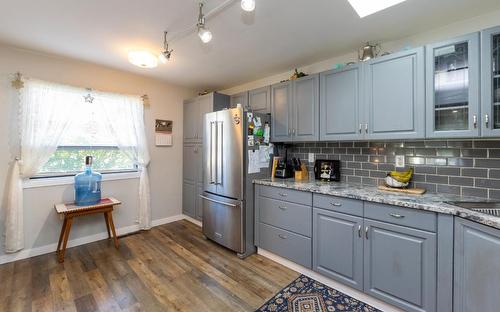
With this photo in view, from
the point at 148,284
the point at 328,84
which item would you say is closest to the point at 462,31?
the point at 328,84

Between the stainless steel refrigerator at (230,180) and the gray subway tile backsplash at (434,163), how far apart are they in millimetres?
1059

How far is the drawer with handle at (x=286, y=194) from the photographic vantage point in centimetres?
226

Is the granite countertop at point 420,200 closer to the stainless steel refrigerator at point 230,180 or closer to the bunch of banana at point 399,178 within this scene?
the bunch of banana at point 399,178

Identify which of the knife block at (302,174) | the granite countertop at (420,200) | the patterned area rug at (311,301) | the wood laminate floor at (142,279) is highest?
the knife block at (302,174)

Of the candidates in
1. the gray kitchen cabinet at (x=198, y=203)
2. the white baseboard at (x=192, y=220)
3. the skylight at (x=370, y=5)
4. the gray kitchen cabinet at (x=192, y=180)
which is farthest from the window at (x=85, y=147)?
the skylight at (x=370, y=5)

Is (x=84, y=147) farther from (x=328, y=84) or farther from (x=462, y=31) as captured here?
(x=462, y=31)

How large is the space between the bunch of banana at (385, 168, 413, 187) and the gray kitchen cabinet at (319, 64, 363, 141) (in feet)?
1.60

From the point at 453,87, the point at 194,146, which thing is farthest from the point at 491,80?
the point at 194,146

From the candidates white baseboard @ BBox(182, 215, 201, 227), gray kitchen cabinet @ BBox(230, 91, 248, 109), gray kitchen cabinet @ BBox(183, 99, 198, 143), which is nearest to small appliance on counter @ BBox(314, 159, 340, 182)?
gray kitchen cabinet @ BBox(230, 91, 248, 109)

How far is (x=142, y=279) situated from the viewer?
2.22 metres

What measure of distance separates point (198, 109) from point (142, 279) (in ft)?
8.24

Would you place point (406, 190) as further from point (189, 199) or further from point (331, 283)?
point (189, 199)

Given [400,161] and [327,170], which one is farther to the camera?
[327,170]

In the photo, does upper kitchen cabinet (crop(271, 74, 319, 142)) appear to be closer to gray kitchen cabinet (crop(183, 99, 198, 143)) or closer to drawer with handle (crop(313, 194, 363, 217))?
drawer with handle (crop(313, 194, 363, 217))
